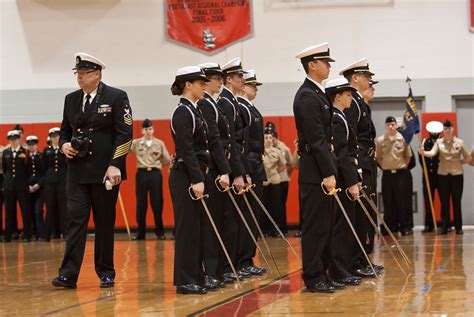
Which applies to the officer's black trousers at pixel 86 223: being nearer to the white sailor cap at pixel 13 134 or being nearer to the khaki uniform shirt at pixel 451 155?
the khaki uniform shirt at pixel 451 155

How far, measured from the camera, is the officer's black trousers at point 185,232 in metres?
6.86

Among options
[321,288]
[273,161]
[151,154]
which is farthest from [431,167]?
[321,288]

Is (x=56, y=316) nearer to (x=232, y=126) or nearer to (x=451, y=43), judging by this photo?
(x=232, y=126)

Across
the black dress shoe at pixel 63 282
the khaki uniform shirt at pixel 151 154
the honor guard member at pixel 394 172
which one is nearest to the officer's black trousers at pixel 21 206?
the khaki uniform shirt at pixel 151 154

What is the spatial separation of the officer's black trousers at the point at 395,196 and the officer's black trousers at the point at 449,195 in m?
0.59

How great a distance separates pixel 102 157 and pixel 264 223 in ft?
25.9

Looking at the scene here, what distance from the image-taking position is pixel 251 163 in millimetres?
8633

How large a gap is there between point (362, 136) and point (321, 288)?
215cm

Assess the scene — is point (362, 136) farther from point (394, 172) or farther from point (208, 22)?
point (208, 22)

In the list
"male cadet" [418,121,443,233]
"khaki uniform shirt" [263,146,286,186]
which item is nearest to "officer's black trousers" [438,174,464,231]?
"male cadet" [418,121,443,233]

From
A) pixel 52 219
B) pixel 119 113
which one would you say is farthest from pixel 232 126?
pixel 52 219

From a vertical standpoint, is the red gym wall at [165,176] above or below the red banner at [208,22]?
below

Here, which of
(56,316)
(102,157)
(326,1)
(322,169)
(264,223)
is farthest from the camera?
(326,1)

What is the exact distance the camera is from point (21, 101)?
16953 millimetres
